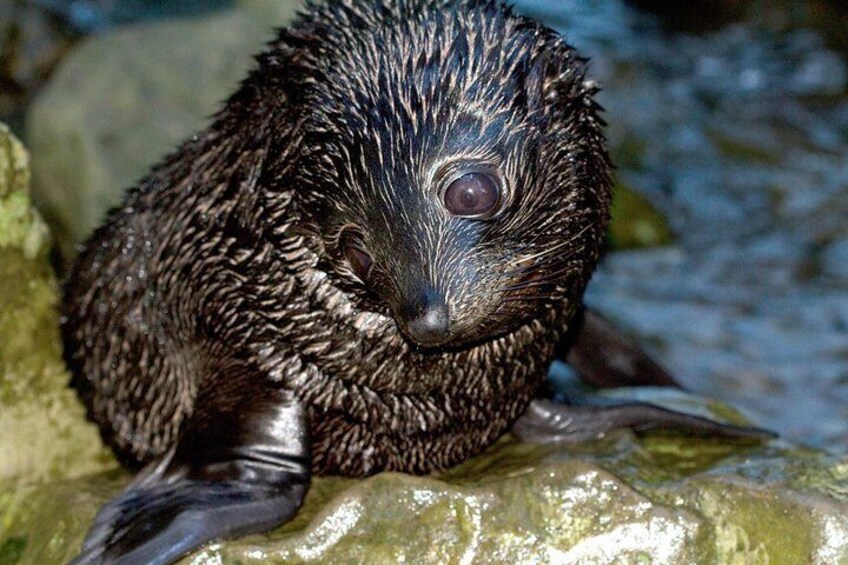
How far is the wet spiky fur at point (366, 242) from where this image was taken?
4.62 meters

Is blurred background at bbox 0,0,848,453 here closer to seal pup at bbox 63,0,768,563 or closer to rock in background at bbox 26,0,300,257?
rock in background at bbox 26,0,300,257

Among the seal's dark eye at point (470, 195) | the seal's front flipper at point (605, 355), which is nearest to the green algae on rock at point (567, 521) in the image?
the seal's dark eye at point (470, 195)

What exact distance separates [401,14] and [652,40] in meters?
13.4

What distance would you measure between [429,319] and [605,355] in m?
2.86

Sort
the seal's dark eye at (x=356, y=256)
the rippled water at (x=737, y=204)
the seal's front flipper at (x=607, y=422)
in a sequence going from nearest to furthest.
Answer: the seal's dark eye at (x=356, y=256), the seal's front flipper at (x=607, y=422), the rippled water at (x=737, y=204)

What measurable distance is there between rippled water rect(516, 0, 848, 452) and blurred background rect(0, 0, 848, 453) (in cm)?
2

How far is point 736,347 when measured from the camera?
32.0ft

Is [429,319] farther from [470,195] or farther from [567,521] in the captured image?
[567,521]

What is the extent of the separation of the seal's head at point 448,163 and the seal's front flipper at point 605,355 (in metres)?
Result: 1.73

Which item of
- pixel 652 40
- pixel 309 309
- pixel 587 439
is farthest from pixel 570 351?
pixel 652 40

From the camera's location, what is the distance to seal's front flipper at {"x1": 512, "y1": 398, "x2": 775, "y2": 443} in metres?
5.95

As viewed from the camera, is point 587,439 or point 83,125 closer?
point 587,439

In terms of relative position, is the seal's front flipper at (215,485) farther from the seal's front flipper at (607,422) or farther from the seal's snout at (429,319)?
the seal's front flipper at (607,422)

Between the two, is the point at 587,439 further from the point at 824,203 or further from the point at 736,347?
the point at 824,203
